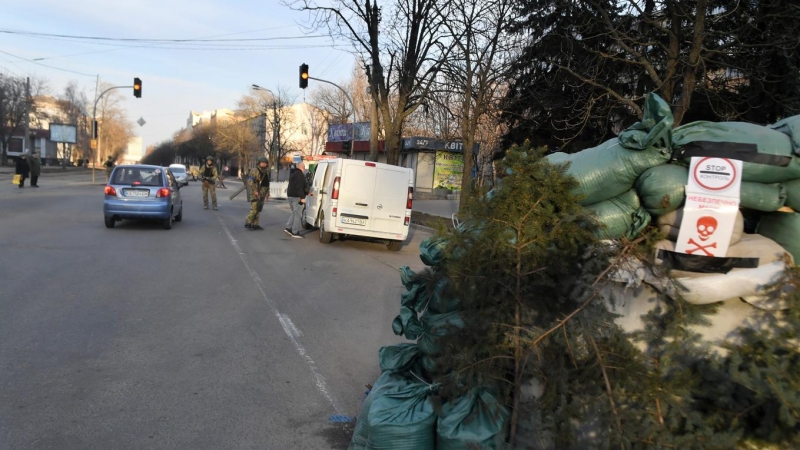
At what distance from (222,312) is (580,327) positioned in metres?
5.33

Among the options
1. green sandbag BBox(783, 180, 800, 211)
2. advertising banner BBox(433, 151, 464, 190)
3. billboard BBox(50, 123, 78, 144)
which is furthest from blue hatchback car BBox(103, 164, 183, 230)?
billboard BBox(50, 123, 78, 144)

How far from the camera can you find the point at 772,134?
Result: 2.83 metres

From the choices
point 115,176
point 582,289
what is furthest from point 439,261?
point 115,176

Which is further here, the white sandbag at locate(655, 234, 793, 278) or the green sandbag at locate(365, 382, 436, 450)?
the green sandbag at locate(365, 382, 436, 450)

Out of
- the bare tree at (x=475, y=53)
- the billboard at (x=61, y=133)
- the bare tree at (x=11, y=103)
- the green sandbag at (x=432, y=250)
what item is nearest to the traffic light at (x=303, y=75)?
the bare tree at (x=475, y=53)

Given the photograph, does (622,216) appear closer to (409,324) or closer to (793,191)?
(793,191)

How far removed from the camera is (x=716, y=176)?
2754 millimetres

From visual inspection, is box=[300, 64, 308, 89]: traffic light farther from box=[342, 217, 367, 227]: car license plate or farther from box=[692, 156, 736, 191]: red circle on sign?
box=[692, 156, 736, 191]: red circle on sign

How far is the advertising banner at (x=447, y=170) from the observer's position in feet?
126

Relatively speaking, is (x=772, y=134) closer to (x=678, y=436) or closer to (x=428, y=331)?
(x=678, y=436)

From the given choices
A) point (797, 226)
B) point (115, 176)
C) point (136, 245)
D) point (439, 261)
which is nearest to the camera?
point (797, 226)

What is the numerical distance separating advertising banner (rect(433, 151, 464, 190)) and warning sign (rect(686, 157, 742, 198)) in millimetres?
35528

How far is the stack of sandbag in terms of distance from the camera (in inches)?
115

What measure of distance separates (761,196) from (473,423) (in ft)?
5.94
